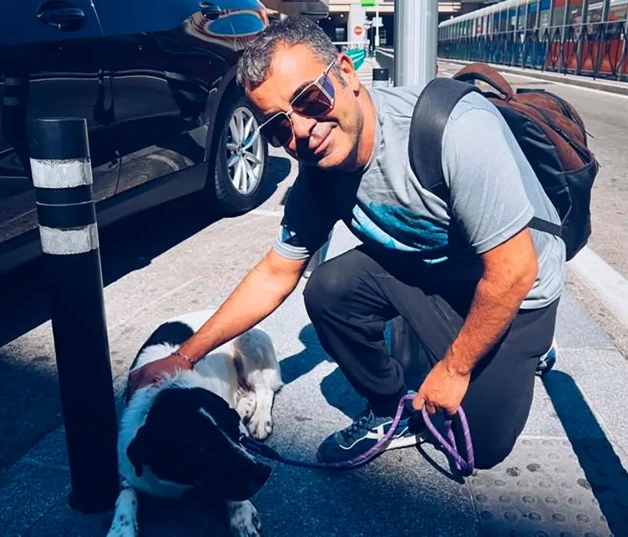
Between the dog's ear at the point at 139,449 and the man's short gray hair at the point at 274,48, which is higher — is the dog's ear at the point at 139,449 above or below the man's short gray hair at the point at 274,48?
below

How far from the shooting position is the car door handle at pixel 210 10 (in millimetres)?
5066

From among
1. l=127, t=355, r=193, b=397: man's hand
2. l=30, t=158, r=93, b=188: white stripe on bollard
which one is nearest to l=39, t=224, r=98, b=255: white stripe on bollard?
l=30, t=158, r=93, b=188: white stripe on bollard

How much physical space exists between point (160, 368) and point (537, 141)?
4.94ft

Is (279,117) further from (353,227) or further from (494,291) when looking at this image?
(494,291)

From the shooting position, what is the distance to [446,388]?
7.64ft

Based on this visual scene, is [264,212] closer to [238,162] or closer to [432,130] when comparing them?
[238,162]

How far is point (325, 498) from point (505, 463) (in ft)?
2.32

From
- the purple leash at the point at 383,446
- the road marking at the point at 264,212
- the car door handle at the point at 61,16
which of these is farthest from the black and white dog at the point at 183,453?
the road marking at the point at 264,212

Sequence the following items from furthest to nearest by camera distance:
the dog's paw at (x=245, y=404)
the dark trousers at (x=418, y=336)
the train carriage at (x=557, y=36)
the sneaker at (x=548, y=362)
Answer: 1. the train carriage at (x=557, y=36)
2. the sneaker at (x=548, y=362)
3. the dog's paw at (x=245, y=404)
4. the dark trousers at (x=418, y=336)

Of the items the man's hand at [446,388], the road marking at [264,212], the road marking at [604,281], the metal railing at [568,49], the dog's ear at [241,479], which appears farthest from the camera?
the metal railing at [568,49]

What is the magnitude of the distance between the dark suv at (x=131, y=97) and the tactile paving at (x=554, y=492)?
8.32ft

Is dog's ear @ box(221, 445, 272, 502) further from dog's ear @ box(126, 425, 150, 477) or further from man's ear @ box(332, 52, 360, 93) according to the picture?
man's ear @ box(332, 52, 360, 93)

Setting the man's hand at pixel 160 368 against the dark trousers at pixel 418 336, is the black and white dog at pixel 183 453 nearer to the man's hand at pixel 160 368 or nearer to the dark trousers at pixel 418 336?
the man's hand at pixel 160 368

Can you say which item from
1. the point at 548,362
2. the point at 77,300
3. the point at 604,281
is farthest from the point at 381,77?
the point at 77,300
